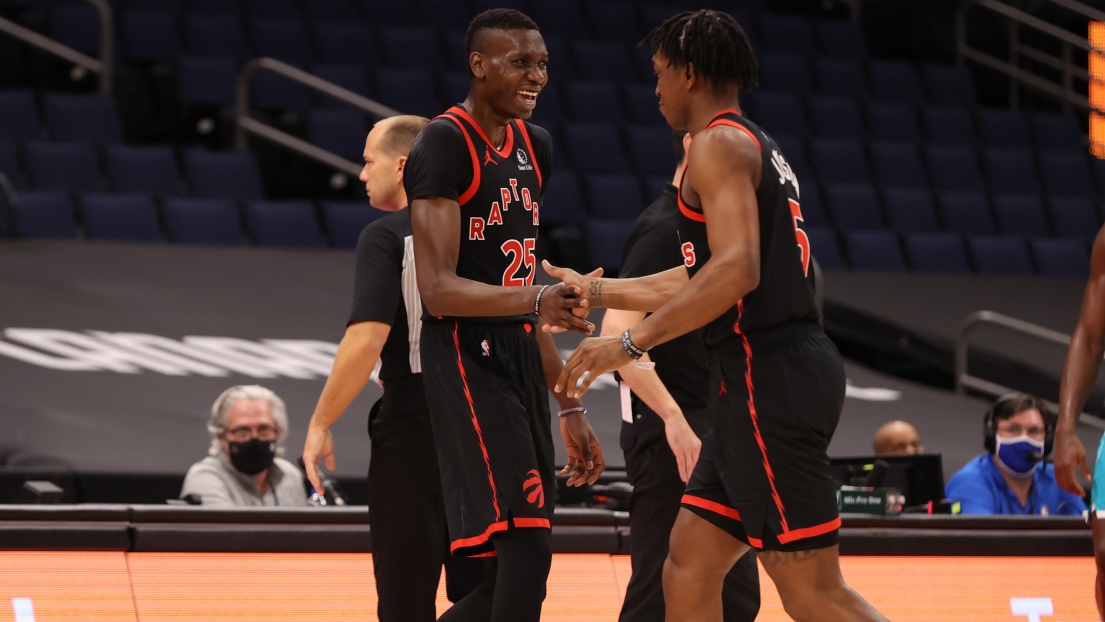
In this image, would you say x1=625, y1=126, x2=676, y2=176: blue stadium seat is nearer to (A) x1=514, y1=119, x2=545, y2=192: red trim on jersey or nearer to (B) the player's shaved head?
(B) the player's shaved head

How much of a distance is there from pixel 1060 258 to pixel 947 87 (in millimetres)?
2525

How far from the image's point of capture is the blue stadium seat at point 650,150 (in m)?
11.5

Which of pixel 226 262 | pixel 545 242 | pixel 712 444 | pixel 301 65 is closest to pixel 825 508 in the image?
pixel 712 444

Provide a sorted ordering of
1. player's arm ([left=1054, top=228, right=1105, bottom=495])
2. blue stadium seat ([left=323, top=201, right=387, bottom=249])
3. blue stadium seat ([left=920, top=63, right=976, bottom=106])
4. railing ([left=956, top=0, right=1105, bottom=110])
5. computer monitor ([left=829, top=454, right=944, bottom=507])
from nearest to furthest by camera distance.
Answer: player's arm ([left=1054, top=228, right=1105, bottom=495]) → computer monitor ([left=829, top=454, right=944, bottom=507]) → blue stadium seat ([left=323, top=201, right=387, bottom=249]) → blue stadium seat ([left=920, top=63, right=976, bottom=106]) → railing ([left=956, top=0, right=1105, bottom=110])

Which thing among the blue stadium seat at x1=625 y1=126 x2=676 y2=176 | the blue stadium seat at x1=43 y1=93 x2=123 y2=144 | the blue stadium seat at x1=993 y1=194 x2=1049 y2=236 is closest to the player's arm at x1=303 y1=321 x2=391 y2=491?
the blue stadium seat at x1=43 y1=93 x2=123 y2=144

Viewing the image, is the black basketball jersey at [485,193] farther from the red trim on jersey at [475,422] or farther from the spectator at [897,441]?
the spectator at [897,441]

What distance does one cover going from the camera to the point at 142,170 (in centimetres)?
976

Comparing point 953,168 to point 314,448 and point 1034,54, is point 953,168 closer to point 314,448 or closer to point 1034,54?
point 1034,54

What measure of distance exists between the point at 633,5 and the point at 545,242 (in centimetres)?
380

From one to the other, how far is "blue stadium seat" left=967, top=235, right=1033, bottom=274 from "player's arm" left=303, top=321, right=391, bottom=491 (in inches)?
339

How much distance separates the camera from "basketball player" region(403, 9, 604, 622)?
3492 millimetres

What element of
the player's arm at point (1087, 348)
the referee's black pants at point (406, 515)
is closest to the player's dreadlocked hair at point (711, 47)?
the referee's black pants at point (406, 515)

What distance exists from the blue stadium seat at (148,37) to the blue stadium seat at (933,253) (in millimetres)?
5809

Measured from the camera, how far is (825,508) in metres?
3.43
